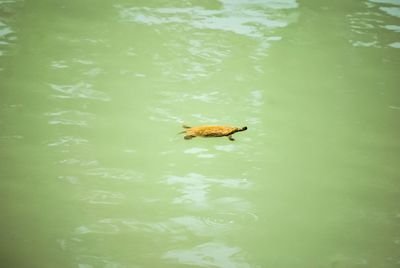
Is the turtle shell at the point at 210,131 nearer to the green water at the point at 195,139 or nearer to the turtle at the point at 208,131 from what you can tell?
the turtle at the point at 208,131

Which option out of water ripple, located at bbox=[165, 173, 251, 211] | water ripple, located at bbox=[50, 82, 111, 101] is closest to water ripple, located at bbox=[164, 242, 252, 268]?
water ripple, located at bbox=[165, 173, 251, 211]

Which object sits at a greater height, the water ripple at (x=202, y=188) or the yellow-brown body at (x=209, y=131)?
the yellow-brown body at (x=209, y=131)

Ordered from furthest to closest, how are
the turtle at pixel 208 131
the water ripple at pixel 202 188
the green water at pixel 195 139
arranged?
the turtle at pixel 208 131
the water ripple at pixel 202 188
the green water at pixel 195 139

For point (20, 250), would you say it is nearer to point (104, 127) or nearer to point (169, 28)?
point (104, 127)

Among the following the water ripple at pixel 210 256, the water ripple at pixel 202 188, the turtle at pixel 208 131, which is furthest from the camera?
the turtle at pixel 208 131

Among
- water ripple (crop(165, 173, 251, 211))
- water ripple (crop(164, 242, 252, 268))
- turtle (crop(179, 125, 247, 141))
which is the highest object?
turtle (crop(179, 125, 247, 141))

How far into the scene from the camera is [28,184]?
3.35m

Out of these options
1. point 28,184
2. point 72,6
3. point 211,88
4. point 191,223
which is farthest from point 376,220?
point 72,6

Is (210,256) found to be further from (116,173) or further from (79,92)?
(79,92)

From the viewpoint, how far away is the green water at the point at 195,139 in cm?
306

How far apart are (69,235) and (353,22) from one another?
16.3 ft

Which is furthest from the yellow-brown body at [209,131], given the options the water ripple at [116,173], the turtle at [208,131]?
the water ripple at [116,173]

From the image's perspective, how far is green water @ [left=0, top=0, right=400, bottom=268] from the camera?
10.0 ft

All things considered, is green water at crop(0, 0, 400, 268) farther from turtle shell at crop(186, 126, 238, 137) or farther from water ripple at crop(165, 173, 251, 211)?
turtle shell at crop(186, 126, 238, 137)
